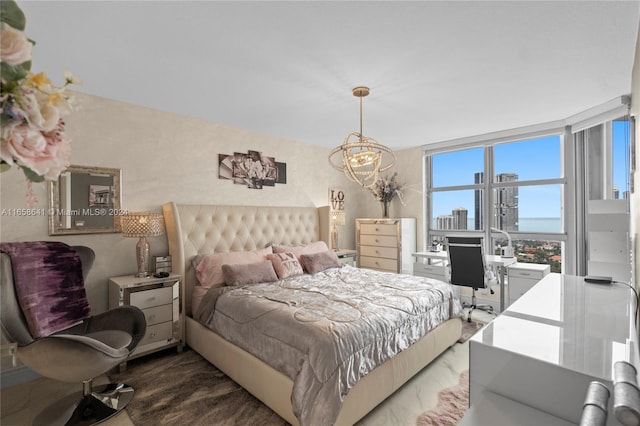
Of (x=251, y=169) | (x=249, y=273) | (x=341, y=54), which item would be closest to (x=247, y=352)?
(x=249, y=273)

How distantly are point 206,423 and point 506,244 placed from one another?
4.31 m

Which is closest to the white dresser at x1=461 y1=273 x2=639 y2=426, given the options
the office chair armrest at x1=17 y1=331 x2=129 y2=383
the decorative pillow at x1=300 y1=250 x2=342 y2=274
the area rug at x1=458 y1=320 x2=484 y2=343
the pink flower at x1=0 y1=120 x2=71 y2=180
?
the pink flower at x1=0 y1=120 x2=71 y2=180

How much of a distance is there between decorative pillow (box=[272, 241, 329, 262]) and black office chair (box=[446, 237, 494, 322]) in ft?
5.53

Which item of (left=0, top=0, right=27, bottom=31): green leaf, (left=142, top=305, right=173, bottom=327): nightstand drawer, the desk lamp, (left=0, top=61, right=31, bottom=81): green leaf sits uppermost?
(left=0, top=0, right=27, bottom=31): green leaf

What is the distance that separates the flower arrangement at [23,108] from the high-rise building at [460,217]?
5.02 metres

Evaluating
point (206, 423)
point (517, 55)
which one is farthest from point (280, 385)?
point (517, 55)

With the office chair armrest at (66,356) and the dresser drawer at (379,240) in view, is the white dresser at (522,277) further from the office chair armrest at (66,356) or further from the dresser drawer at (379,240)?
the office chair armrest at (66,356)

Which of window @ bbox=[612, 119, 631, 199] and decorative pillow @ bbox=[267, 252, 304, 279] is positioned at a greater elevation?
window @ bbox=[612, 119, 631, 199]

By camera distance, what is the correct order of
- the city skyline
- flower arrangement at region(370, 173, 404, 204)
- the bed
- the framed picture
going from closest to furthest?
the bed, the city skyline, the framed picture, flower arrangement at region(370, 173, 404, 204)

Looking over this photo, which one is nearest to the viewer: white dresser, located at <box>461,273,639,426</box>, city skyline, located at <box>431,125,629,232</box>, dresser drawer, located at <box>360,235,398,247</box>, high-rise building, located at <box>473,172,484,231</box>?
white dresser, located at <box>461,273,639,426</box>

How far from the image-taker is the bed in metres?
1.93

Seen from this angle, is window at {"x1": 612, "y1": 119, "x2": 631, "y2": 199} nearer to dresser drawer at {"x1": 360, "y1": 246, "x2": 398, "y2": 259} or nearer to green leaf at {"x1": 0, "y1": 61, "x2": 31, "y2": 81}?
dresser drawer at {"x1": 360, "y1": 246, "x2": 398, "y2": 259}

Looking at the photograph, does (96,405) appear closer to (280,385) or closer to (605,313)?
(280,385)

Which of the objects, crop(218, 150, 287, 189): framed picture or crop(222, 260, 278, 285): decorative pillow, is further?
crop(218, 150, 287, 189): framed picture
